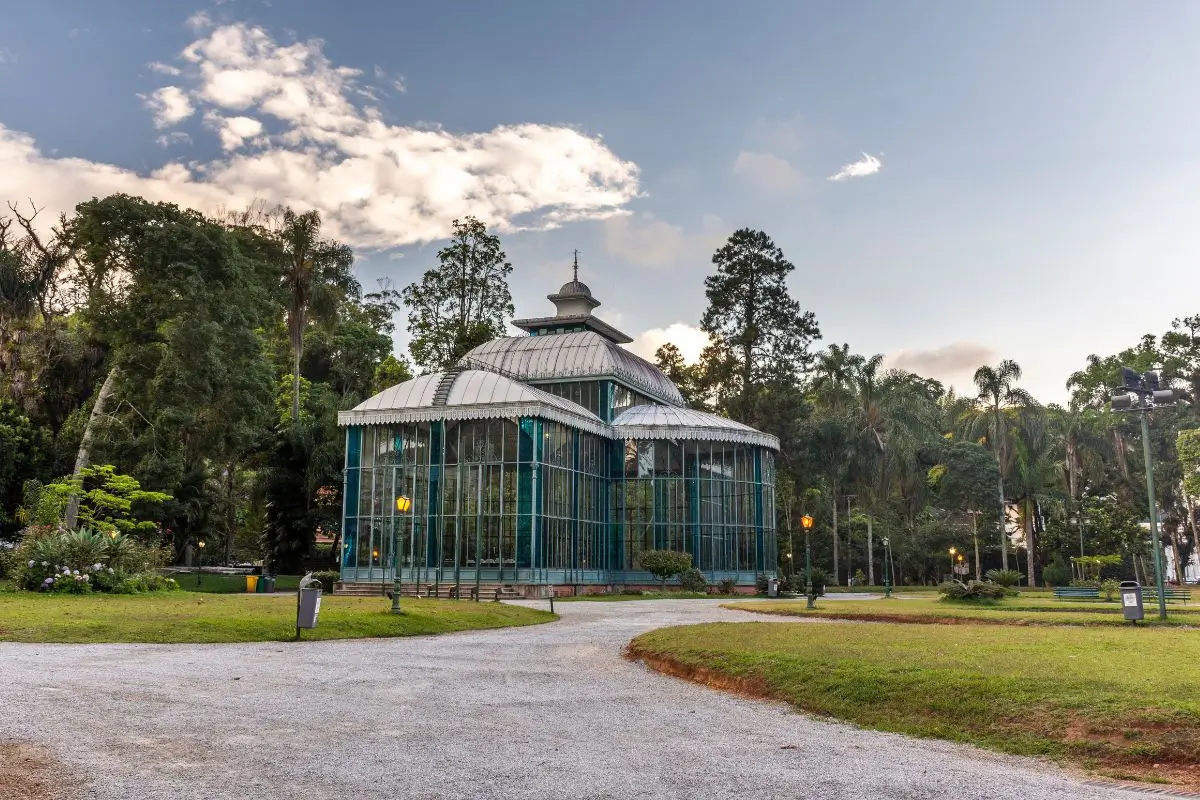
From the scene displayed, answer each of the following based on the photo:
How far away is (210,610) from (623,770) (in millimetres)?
15294

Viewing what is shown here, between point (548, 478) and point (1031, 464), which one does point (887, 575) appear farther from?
point (1031, 464)

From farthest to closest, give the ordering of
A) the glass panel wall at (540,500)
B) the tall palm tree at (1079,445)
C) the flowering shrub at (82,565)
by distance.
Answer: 1. the tall palm tree at (1079,445)
2. the glass panel wall at (540,500)
3. the flowering shrub at (82,565)

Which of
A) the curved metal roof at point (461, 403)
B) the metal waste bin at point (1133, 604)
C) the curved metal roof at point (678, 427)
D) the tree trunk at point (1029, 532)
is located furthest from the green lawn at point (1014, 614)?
the tree trunk at point (1029, 532)

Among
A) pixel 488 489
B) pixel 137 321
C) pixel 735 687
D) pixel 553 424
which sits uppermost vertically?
pixel 137 321

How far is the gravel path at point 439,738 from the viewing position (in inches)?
251

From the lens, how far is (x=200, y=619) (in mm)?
16875

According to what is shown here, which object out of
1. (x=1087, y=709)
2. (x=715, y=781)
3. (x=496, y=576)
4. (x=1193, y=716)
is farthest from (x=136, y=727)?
(x=496, y=576)

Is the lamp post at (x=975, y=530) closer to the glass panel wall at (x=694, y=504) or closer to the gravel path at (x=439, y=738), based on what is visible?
the glass panel wall at (x=694, y=504)

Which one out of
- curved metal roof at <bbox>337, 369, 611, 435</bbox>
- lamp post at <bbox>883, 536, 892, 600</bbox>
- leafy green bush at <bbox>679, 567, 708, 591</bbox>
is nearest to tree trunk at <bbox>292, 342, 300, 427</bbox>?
curved metal roof at <bbox>337, 369, 611, 435</bbox>

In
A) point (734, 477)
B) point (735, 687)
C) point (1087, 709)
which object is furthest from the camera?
point (734, 477)

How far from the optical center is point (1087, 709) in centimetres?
826

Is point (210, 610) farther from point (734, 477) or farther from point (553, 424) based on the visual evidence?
point (734, 477)

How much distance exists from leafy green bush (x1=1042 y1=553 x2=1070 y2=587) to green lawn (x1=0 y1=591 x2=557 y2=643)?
42559mm

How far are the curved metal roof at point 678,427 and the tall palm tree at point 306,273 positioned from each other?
17032 millimetres
